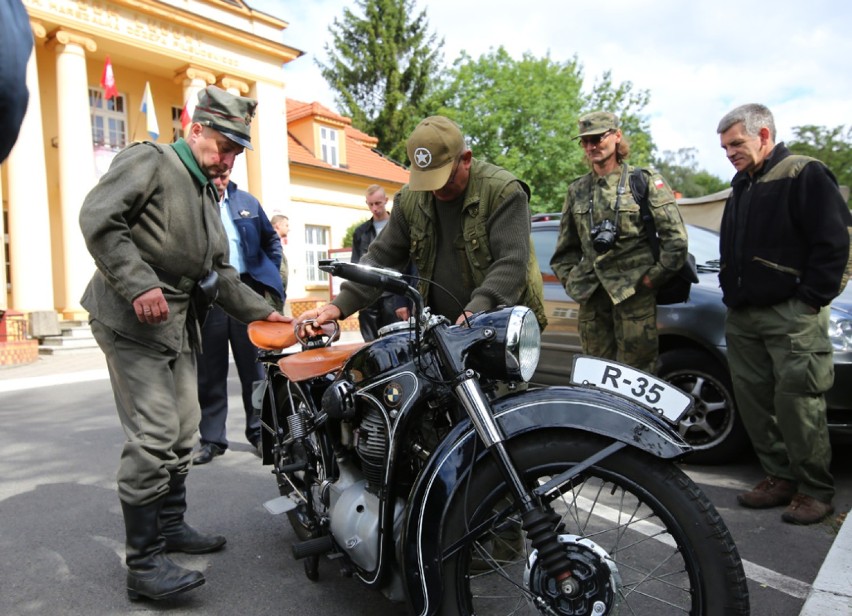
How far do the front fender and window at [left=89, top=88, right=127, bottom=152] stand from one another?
56.7 feet

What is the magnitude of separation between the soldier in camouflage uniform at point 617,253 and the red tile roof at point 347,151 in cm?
1796

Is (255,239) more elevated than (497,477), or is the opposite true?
(255,239)

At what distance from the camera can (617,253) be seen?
3867mm

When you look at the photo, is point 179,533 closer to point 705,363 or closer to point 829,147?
point 705,363

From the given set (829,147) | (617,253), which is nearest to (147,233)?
(617,253)

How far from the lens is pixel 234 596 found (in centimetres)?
265

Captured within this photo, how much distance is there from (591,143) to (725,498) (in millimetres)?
2126

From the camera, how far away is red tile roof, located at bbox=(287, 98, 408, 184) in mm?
22609

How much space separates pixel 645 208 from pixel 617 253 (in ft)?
0.98

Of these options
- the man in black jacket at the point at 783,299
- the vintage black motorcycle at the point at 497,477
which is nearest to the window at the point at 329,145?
the man in black jacket at the point at 783,299

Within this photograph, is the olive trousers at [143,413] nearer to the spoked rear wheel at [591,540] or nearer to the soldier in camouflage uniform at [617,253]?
the spoked rear wheel at [591,540]

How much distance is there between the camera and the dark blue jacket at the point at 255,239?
468 centimetres

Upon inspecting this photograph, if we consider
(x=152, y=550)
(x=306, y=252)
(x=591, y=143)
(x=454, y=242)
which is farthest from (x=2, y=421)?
(x=306, y=252)

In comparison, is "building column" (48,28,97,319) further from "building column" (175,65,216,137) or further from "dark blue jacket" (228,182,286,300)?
"dark blue jacket" (228,182,286,300)
